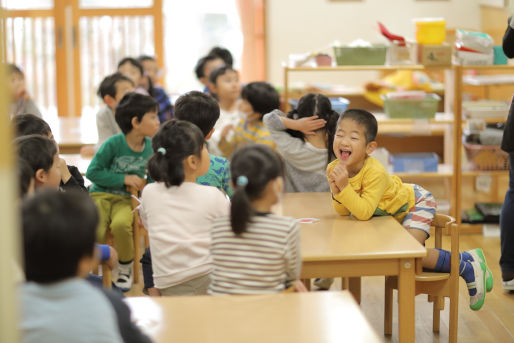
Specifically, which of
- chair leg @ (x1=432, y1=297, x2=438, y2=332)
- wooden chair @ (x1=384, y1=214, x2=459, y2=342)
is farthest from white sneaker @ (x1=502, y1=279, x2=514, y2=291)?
wooden chair @ (x1=384, y1=214, x2=459, y2=342)

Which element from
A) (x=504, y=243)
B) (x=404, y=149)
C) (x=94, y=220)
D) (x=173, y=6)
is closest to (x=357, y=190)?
(x=504, y=243)

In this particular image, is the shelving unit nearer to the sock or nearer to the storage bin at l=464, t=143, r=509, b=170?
the storage bin at l=464, t=143, r=509, b=170

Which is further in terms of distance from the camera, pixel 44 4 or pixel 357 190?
pixel 44 4

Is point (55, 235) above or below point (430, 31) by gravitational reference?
below

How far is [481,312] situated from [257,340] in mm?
→ 2059

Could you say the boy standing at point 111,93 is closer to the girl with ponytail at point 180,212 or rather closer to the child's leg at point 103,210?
the child's leg at point 103,210

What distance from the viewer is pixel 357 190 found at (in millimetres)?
2867

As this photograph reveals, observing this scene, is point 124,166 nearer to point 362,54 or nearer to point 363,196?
point 363,196

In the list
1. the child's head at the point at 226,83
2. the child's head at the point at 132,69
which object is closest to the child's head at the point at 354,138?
the child's head at the point at 226,83

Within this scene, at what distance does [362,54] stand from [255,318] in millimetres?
3253

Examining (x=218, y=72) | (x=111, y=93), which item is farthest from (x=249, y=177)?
(x=218, y=72)

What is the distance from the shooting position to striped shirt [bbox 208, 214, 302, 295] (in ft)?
6.72

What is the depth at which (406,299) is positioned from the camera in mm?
2449

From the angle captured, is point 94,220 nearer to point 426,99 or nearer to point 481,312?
point 481,312
